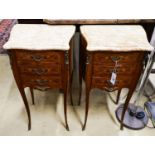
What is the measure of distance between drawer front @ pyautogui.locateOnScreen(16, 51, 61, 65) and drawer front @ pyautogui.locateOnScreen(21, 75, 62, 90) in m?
0.13

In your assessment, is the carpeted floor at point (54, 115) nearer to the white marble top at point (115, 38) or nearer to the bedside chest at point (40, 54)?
the bedside chest at point (40, 54)

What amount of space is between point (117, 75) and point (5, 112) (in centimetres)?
113

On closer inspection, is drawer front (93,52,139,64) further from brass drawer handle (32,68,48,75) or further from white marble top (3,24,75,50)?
brass drawer handle (32,68,48,75)

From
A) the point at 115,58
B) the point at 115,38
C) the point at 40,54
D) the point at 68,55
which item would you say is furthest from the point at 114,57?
the point at 40,54

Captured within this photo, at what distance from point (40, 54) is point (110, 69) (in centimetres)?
45

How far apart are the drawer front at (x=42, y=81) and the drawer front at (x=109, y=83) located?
0.25m

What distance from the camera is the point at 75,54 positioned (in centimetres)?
180

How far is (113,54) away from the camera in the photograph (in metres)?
1.08

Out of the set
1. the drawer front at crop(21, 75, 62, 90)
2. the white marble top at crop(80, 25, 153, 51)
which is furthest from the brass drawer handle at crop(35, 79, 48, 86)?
the white marble top at crop(80, 25, 153, 51)

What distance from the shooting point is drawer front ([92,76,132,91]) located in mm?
1209

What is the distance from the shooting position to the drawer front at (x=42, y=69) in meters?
1.15

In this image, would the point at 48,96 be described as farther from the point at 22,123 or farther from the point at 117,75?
the point at 117,75

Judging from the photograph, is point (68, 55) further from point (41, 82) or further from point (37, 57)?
point (41, 82)
